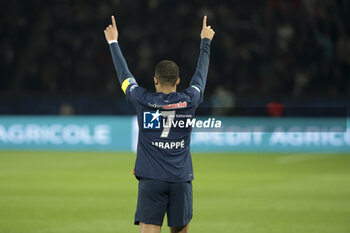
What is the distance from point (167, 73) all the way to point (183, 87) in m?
17.4

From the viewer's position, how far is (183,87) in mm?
22469

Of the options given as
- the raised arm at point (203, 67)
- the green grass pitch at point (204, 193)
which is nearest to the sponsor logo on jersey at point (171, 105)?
the raised arm at point (203, 67)

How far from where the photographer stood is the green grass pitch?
9141mm

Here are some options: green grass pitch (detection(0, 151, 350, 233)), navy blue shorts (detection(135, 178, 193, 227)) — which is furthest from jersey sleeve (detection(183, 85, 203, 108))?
green grass pitch (detection(0, 151, 350, 233))

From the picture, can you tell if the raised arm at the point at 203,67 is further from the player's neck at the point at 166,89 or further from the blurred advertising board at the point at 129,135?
the blurred advertising board at the point at 129,135

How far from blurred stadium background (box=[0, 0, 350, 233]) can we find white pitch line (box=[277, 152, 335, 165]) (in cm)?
3

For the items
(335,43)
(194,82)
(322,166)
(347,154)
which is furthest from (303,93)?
(194,82)

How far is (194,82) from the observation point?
17.9 ft

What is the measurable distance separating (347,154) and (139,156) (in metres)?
14.7

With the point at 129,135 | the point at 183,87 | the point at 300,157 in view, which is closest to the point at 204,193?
the point at 300,157

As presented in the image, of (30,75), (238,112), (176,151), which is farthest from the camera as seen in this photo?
(30,75)

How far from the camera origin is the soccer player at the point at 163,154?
515 cm

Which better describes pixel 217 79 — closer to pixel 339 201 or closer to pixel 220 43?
pixel 220 43

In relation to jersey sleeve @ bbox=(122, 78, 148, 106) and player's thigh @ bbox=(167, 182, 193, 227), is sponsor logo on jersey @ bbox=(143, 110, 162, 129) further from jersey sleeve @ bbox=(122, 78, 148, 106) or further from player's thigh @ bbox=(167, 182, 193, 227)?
player's thigh @ bbox=(167, 182, 193, 227)
